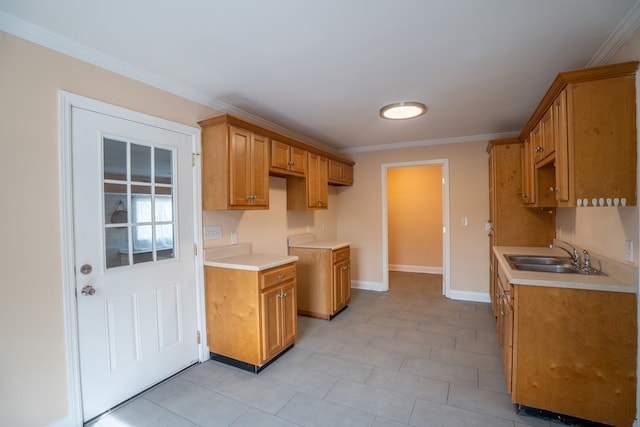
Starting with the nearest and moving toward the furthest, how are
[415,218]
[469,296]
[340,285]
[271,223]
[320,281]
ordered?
[271,223]
[320,281]
[340,285]
[469,296]
[415,218]

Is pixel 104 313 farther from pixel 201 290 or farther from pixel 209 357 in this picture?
pixel 209 357

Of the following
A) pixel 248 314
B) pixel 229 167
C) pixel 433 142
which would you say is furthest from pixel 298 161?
pixel 433 142

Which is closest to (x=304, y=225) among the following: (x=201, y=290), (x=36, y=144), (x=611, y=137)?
(x=201, y=290)

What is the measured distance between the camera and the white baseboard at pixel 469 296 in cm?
437

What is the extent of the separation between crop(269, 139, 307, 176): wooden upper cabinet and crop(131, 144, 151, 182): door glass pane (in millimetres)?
1138

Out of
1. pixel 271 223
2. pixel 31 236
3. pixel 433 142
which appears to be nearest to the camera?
pixel 31 236

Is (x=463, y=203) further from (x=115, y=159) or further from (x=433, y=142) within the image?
(x=115, y=159)

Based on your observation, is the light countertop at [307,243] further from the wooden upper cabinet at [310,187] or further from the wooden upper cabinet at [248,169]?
the wooden upper cabinet at [248,169]

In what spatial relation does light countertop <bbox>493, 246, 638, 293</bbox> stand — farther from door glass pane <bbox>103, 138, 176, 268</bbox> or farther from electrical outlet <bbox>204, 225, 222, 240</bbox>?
door glass pane <bbox>103, 138, 176, 268</bbox>

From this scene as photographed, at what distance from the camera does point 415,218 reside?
6.50 metres

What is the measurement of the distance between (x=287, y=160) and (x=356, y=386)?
2274mm

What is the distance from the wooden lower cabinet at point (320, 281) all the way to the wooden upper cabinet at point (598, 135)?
2.46 meters

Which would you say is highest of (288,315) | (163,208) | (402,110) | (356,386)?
(402,110)

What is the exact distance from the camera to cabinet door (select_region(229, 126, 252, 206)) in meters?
2.59
